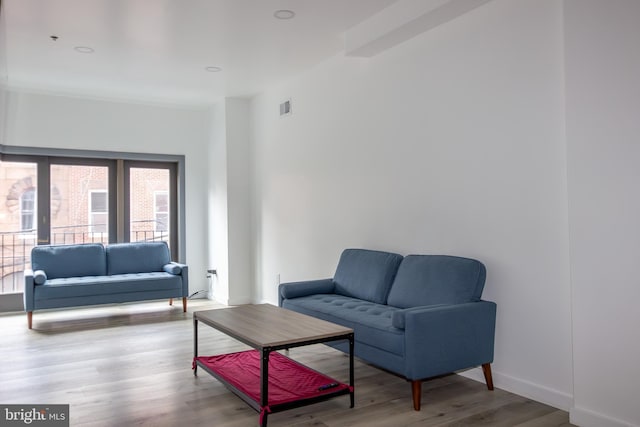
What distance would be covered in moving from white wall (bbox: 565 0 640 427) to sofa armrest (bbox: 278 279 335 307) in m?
2.17

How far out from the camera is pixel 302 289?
4.28 meters

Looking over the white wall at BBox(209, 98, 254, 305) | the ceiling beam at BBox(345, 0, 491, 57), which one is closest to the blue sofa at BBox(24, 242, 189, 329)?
the white wall at BBox(209, 98, 254, 305)

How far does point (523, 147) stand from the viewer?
10.3 feet

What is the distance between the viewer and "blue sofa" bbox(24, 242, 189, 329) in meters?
5.24

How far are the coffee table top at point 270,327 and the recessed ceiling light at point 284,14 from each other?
233 cm

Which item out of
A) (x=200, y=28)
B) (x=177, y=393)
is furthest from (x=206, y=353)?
(x=200, y=28)

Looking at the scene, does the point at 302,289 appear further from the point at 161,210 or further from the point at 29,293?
the point at 161,210

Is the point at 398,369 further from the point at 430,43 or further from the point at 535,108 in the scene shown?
the point at 430,43

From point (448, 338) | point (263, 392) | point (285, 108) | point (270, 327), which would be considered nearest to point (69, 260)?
point (285, 108)

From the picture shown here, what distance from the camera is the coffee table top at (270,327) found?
2.85 meters

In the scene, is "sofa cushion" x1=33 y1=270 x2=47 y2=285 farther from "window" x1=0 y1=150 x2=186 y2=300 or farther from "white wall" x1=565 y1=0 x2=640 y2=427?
"white wall" x1=565 y1=0 x2=640 y2=427

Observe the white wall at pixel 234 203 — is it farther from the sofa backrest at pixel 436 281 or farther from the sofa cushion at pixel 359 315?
the sofa backrest at pixel 436 281

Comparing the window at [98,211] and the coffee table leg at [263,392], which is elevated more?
the window at [98,211]

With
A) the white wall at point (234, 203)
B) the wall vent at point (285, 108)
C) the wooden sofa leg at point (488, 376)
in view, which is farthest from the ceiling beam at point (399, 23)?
the white wall at point (234, 203)
